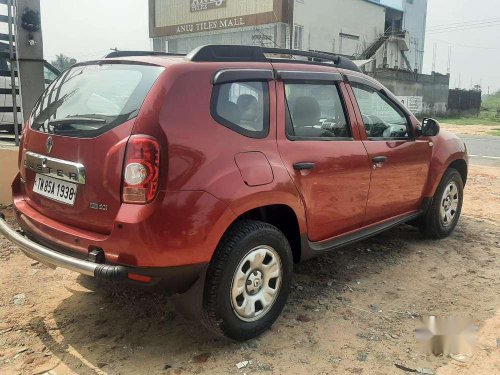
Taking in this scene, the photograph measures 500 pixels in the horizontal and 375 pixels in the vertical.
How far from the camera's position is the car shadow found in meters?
2.88

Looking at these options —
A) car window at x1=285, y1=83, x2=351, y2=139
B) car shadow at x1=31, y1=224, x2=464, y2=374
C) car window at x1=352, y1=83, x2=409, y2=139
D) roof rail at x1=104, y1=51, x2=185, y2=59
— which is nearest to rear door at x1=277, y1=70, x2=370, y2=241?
car window at x1=285, y1=83, x2=351, y2=139

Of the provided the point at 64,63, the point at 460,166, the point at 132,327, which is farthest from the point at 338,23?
the point at 132,327

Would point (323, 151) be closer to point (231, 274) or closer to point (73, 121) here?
point (231, 274)

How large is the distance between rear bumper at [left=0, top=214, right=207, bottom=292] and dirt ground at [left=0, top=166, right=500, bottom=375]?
1.83ft

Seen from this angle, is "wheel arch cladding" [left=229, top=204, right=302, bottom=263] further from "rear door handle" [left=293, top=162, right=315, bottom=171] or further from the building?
the building

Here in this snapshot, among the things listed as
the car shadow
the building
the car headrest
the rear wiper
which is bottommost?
the car shadow

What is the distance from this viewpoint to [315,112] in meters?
3.52

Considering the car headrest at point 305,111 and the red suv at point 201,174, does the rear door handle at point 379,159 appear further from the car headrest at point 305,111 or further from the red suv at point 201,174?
the car headrest at point 305,111

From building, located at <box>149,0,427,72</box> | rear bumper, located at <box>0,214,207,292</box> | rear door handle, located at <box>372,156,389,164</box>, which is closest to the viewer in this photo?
rear bumper, located at <box>0,214,207,292</box>

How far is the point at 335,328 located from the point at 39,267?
2.61m

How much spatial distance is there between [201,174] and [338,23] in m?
39.3

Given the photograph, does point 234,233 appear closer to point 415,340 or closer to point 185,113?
point 185,113

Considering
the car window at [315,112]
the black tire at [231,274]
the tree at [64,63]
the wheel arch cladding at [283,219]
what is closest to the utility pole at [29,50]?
the tree at [64,63]

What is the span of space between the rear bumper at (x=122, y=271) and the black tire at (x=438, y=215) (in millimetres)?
3067
